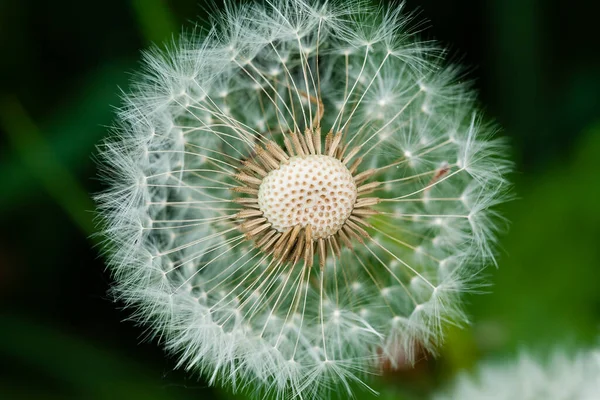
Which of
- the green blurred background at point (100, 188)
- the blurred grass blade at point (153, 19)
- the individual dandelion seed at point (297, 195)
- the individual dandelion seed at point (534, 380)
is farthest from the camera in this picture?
the green blurred background at point (100, 188)

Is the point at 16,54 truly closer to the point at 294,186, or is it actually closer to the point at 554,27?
the point at 294,186

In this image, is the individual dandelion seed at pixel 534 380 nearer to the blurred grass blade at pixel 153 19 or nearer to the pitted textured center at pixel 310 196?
the pitted textured center at pixel 310 196

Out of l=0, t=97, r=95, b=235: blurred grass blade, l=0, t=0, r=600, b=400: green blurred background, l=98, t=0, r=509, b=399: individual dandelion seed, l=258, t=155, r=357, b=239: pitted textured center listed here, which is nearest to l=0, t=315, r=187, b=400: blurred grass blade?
l=0, t=0, r=600, b=400: green blurred background

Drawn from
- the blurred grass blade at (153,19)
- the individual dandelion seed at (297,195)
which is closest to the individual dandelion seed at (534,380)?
the individual dandelion seed at (297,195)

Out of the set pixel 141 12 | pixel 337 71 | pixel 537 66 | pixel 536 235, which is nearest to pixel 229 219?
pixel 337 71

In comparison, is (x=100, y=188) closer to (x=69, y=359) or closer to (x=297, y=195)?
(x=69, y=359)
